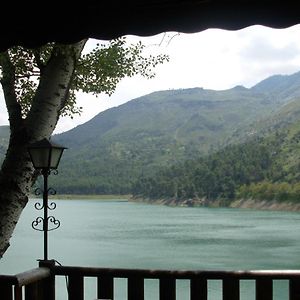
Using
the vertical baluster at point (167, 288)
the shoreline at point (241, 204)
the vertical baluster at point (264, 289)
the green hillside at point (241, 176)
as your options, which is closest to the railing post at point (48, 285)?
the vertical baluster at point (167, 288)

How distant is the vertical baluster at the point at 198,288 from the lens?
298cm

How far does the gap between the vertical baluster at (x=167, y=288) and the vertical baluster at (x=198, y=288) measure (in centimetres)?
11

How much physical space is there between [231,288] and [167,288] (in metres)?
0.35

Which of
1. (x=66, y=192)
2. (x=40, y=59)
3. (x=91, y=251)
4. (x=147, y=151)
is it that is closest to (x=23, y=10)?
(x=40, y=59)

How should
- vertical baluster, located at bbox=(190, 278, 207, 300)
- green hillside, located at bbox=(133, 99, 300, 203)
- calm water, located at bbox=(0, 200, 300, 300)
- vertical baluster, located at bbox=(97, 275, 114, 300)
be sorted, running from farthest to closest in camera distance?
green hillside, located at bbox=(133, 99, 300, 203), calm water, located at bbox=(0, 200, 300, 300), vertical baluster, located at bbox=(97, 275, 114, 300), vertical baluster, located at bbox=(190, 278, 207, 300)

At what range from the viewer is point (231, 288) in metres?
2.96

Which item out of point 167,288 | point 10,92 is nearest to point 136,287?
point 167,288

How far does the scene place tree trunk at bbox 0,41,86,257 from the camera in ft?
14.3

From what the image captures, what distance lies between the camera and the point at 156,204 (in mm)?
97500

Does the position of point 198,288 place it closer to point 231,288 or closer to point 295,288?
point 231,288

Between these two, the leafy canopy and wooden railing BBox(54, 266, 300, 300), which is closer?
wooden railing BBox(54, 266, 300, 300)

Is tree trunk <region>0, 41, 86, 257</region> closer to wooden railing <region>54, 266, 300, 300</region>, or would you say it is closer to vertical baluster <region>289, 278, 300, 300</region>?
wooden railing <region>54, 266, 300, 300</region>

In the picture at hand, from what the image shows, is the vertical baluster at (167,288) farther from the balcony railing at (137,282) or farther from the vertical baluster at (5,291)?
the vertical baluster at (5,291)

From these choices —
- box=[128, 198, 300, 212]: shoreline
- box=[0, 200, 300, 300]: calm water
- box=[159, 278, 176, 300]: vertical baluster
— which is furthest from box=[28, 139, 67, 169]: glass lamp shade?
box=[128, 198, 300, 212]: shoreline
